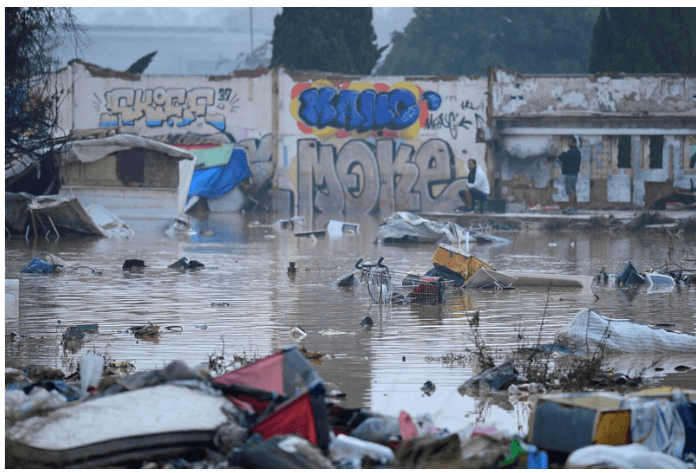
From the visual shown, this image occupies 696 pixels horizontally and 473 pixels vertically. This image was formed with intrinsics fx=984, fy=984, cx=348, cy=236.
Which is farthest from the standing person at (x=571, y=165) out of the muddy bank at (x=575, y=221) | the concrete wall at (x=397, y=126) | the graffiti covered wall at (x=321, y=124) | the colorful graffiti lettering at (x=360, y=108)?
the colorful graffiti lettering at (x=360, y=108)

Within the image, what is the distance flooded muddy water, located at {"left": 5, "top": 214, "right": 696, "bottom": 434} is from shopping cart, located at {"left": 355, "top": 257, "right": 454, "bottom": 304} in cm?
18

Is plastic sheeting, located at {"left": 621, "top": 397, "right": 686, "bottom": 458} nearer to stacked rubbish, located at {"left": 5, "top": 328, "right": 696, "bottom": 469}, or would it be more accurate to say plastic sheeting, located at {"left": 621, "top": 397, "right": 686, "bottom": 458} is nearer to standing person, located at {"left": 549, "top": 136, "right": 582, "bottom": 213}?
stacked rubbish, located at {"left": 5, "top": 328, "right": 696, "bottom": 469}

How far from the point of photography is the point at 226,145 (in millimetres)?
35531

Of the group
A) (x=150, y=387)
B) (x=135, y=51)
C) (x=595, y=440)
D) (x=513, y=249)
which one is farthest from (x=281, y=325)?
(x=135, y=51)

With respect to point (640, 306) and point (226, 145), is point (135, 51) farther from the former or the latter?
point (640, 306)

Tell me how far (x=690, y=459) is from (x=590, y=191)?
94.1 ft

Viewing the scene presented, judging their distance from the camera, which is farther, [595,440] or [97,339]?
[97,339]

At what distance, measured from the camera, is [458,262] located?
45.3 feet

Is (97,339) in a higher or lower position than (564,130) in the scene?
lower

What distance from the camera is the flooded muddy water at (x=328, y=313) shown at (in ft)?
26.0

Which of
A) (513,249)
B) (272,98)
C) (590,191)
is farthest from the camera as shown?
(272,98)

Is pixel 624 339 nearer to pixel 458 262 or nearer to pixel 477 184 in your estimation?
pixel 458 262

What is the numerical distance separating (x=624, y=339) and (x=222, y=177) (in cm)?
2751

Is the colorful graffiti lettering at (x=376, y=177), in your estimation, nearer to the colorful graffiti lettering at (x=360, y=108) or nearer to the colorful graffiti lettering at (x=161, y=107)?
the colorful graffiti lettering at (x=360, y=108)
